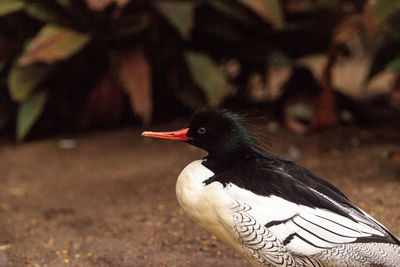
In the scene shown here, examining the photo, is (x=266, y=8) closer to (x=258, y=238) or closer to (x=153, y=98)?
(x=153, y=98)

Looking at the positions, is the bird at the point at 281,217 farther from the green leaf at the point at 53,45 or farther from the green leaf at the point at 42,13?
the green leaf at the point at 42,13

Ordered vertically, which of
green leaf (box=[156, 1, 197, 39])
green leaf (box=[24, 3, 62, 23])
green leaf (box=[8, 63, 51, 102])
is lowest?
green leaf (box=[8, 63, 51, 102])

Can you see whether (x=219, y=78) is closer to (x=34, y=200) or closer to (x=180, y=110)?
(x=180, y=110)

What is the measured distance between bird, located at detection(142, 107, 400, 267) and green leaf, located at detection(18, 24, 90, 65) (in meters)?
3.00

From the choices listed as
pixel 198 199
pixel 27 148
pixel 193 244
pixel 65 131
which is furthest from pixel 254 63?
pixel 198 199

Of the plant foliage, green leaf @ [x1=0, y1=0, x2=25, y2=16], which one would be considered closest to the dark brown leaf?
the plant foliage

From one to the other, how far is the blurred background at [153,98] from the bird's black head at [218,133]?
3.70ft

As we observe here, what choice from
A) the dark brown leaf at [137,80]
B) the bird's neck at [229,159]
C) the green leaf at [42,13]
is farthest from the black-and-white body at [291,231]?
the green leaf at [42,13]

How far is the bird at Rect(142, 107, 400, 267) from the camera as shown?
2.50 metres

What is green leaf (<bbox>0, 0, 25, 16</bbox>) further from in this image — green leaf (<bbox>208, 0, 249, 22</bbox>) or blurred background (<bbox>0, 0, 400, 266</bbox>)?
green leaf (<bbox>208, 0, 249, 22</bbox>)

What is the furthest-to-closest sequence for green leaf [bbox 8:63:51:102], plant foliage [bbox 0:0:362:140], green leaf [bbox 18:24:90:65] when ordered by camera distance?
green leaf [bbox 8:63:51:102] < plant foliage [bbox 0:0:362:140] < green leaf [bbox 18:24:90:65]

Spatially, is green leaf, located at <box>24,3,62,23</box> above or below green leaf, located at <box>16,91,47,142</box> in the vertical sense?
above

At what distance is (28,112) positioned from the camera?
5.88 metres

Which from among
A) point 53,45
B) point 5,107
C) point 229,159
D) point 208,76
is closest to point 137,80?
point 208,76
